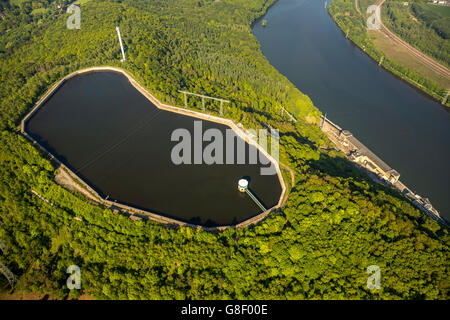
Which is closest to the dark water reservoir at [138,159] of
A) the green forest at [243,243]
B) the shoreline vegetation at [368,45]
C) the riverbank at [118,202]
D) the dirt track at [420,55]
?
the riverbank at [118,202]

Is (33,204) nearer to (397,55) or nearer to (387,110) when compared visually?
(387,110)

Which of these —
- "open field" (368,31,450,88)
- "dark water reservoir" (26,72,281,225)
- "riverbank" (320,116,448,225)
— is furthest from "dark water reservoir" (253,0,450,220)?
"dark water reservoir" (26,72,281,225)

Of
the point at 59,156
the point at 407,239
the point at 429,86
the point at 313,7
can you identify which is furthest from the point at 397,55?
the point at 59,156

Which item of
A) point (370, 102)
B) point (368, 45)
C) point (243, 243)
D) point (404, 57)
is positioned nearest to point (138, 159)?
point (243, 243)

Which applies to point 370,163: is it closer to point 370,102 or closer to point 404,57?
point 370,102

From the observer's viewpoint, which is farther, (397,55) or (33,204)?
(397,55)

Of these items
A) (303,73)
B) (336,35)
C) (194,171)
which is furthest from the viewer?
(336,35)

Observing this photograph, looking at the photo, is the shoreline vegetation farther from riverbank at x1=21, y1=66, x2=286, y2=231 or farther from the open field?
riverbank at x1=21, y1=66, x2=286, y2=231

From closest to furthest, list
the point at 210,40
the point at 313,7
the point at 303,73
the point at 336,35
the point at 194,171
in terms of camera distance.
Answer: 1. the point at 194,171
2. the point at 303,73
3. the point at 210,40
4. the point at 336,35
5. the point at 313,7
